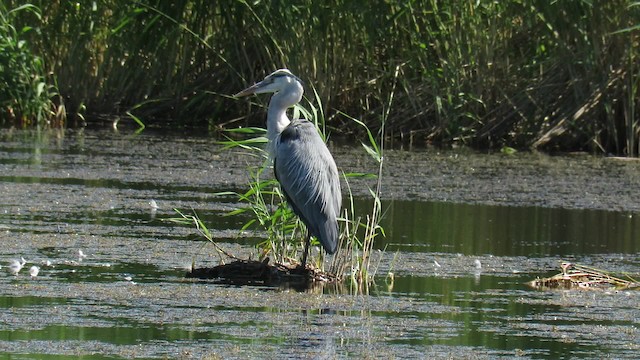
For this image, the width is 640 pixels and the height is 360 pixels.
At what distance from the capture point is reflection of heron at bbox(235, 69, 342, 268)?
22.6 ft

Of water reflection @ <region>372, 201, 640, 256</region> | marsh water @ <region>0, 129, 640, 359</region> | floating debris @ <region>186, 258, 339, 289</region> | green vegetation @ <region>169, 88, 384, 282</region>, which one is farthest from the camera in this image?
water reflection @ <region>372, 201, 640, 256</region>

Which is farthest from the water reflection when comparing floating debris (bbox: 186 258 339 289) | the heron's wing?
floating debris (bbox: 186 258 339 289)

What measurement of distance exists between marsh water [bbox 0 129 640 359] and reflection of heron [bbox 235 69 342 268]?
1.16 ft

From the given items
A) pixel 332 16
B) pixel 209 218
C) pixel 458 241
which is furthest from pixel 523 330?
pixel 332 16

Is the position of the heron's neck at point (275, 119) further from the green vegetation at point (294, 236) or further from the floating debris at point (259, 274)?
the floating debris at point (259, 274)

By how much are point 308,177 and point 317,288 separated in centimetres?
67

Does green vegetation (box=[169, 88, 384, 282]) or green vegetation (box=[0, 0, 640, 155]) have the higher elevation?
green vegetation (box=[0, 0, 640, 155])

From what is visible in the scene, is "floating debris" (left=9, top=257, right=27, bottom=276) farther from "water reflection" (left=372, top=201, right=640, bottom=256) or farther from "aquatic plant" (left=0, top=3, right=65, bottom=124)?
"aquatic plant" (left=0, top=3, right=65, bottom=124)

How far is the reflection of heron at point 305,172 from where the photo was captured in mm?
6875

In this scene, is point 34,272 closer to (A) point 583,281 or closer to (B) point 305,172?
(B) point 305,172

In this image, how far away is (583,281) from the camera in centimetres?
695

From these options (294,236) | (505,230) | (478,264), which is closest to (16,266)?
(294,236)

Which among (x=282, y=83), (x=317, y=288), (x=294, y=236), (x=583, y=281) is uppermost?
(x=282, y=83)

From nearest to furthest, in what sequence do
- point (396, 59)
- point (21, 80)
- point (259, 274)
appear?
point (259, 274) < point (21, 80) < point (396, 59)
